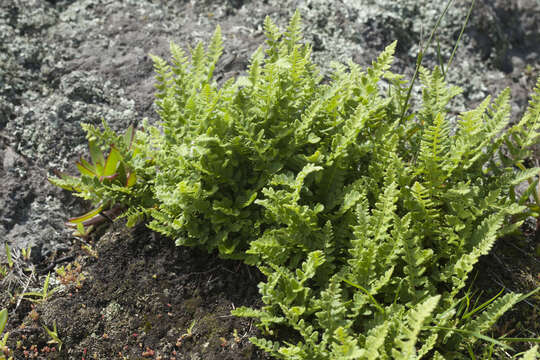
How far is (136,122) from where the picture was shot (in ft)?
11.9

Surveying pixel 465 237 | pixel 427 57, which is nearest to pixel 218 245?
pixel 465 237

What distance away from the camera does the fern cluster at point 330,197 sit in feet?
8.08

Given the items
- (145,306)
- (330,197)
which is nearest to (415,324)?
(330,197)

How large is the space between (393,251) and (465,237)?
1.44ft

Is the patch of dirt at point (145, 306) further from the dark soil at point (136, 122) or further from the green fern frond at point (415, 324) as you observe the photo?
Answer: the green fern frond at point (415, 324)

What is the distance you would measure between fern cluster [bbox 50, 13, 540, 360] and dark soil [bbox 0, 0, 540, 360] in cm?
26

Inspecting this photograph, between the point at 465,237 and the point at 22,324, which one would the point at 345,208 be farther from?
the point at 22,324

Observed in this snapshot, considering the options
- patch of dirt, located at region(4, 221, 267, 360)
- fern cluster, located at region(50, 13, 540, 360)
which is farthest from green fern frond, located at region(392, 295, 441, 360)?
patch of dirt, located at region(4, 221, 267, 360)

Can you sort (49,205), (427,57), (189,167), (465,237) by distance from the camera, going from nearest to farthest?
(465,237), (189,167), (49,205), (427,57)

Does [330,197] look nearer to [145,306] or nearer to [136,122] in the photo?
[145,306]

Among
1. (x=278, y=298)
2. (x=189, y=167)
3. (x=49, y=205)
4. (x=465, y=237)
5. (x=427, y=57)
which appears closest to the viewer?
(x=278, y=298)

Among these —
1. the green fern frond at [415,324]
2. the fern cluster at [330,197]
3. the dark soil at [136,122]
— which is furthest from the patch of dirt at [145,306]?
the green fern frond at [415,324]

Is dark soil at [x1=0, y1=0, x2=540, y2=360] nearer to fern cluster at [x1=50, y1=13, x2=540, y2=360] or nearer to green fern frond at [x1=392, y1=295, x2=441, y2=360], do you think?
fern cluster at [x1=50, y1=13, x2=540, y2=360]

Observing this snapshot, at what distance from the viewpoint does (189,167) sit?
2846 mm
